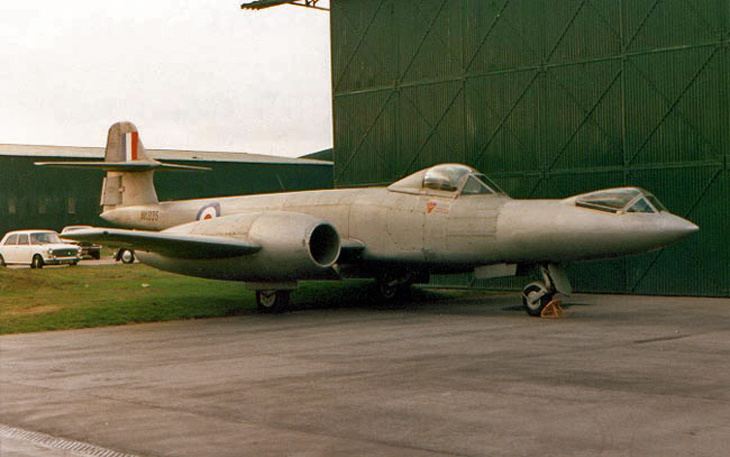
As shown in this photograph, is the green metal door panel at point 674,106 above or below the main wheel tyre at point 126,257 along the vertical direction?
above

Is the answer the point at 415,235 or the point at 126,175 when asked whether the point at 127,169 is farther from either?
the point at 415,235

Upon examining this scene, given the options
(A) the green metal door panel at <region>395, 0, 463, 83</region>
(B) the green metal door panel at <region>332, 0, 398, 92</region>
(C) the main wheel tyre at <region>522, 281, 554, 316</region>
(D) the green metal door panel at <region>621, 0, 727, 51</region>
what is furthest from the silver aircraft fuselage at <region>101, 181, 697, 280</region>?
(B) the green metal door panel at <region>332, 0, 398, 92</region>

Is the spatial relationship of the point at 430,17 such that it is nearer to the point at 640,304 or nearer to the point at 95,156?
the point at 640,304

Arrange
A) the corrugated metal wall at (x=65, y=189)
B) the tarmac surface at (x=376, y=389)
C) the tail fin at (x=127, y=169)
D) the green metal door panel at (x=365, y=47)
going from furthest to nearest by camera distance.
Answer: the corrugated metal wall at (x=65, y=189), the green metal door panel at (x=365, y=47), the tail fin at (x=127, y=169), the tarmac surface at (x=376, y=389)

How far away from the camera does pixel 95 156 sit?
61.4 metres

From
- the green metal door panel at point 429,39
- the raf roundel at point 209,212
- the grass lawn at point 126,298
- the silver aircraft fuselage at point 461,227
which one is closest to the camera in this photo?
the silver aircraft fuselage at point 461,227

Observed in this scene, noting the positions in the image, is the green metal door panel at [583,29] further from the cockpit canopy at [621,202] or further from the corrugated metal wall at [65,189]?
the corrugated metal wall at [65,189]

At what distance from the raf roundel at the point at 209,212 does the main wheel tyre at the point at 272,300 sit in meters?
3.26

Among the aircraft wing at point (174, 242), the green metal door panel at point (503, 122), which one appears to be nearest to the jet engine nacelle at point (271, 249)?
the aircraft wing at point (174, 242)

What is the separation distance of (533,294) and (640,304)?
11.7 feet

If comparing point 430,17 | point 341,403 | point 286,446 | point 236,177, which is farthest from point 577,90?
point 236,177

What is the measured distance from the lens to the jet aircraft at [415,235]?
15.8 metres

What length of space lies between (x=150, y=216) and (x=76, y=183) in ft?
123

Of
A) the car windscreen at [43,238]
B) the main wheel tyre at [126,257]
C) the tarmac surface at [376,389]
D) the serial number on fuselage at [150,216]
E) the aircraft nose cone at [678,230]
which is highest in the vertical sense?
the serial number on fuselage at [150,216]
